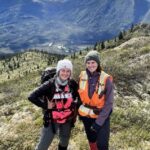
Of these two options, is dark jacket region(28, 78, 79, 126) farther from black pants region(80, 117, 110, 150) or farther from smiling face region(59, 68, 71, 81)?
black pants region(80, 117, 110, 150)

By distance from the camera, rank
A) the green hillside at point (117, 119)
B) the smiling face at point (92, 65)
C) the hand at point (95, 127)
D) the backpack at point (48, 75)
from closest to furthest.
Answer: the hand at point (95, 127) < the smiling face at point (92, 65) < the backpack at point (48, 75) < the green hillside at point (117, 119)

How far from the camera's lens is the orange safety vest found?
14414 millimetres

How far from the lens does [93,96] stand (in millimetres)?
14469

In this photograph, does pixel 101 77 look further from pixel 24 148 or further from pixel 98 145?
pixel 24 148

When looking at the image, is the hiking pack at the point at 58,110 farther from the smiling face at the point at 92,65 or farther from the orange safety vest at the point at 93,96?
the smiling face at the point at 92,65

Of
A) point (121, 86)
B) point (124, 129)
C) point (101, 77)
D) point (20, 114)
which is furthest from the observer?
point (121, 86)

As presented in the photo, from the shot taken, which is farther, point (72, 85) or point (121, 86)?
point (121, 86)

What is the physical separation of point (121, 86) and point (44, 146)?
637 inches

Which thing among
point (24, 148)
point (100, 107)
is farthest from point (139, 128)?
point (100, 107)

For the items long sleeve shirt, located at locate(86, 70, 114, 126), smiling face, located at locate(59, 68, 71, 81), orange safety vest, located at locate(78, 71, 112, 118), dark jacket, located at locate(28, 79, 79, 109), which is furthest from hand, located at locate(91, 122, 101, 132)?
smiling face, located at locate(59, 68, 71, 81)

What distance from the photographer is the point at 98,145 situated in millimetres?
14531

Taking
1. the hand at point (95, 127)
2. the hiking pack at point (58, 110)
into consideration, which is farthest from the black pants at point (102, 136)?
the hiking pack at point (58, 110)

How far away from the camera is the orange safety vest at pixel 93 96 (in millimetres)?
14414

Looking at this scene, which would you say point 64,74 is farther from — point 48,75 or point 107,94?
point 107,94
